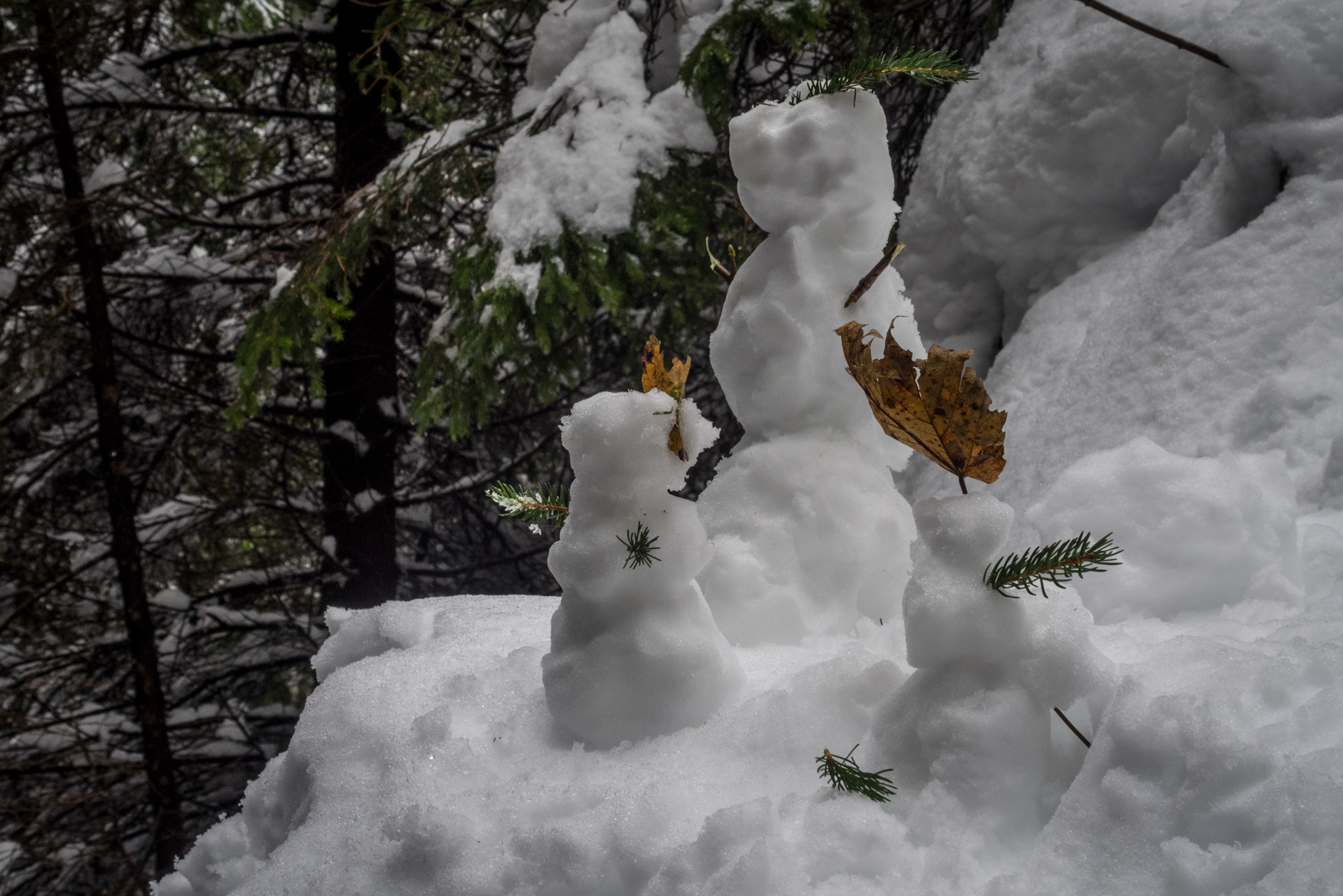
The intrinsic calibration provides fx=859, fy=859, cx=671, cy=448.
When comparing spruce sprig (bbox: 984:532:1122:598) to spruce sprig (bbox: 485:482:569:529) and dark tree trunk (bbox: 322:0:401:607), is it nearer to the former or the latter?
spruce sprig (bbox: 485:482:569:529)

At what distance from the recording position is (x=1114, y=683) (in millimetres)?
1197

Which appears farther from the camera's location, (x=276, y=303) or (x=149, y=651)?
(x=149, y=651)

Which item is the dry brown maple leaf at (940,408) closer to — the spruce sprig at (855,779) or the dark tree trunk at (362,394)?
the spruce sprig at (855,779)

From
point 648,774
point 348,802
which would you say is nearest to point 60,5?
point 348,802

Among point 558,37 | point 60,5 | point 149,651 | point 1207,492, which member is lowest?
point 149,651

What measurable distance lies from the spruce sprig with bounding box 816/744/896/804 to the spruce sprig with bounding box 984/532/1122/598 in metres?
0.31

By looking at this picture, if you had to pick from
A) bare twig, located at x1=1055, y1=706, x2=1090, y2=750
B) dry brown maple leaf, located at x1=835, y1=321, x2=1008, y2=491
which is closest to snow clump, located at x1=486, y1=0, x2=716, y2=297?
dry brown maple leaf, located at x1=835, y1=321, x2=1008, y2=491

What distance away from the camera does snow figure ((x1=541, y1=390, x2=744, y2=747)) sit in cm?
140

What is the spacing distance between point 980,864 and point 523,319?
3042 mm

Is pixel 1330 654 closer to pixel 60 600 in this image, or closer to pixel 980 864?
pixel 980 864

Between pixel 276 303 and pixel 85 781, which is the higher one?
pixel 276 303

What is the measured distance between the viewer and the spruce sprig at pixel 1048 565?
3.76ft

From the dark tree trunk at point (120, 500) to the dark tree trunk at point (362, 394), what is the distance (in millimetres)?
1059

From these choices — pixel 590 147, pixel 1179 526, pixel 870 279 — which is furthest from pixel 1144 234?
pixel 590 147
